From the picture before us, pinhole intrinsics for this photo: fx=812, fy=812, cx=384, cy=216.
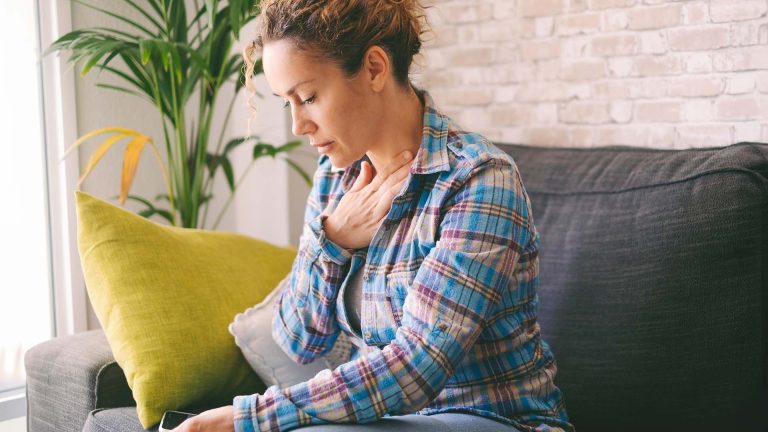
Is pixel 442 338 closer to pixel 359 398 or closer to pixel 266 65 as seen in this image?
pixel 359 398

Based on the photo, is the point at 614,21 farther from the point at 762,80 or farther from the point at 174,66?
the point at 174,66

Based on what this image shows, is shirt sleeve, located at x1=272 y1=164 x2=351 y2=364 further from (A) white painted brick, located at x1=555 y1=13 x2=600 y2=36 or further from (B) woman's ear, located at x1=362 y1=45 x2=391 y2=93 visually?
(A) white painted brick, located at x1=555 y1=13 x2=600 y2=36

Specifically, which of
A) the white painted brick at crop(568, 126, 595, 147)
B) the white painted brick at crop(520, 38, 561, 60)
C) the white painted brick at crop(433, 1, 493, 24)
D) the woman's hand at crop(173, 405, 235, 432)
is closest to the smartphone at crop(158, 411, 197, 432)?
the woman's hand at crop(173, 405, 235, 432)

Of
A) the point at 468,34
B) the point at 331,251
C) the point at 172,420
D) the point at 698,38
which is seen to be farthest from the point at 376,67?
the point at 468,34

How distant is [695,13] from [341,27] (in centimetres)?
118

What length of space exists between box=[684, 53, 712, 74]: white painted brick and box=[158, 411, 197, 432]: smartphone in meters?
1.52

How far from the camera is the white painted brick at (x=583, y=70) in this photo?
231 centimetres

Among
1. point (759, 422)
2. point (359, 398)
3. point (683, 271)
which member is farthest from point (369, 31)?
point (759, 422)

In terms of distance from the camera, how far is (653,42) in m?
2.18

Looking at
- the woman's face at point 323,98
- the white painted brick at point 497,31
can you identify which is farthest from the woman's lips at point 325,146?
the white painted brick at point 497,31

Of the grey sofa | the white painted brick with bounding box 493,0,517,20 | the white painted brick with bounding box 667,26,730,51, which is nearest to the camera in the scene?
the grey sofa

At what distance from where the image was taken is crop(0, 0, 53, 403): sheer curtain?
2.14 m

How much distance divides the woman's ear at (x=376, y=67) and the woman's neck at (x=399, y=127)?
0.05m

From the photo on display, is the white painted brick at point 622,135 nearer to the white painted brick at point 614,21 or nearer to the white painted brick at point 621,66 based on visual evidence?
the white painted brick at point 621,66
